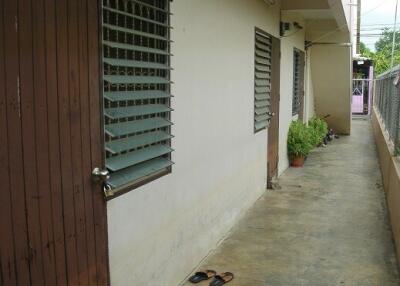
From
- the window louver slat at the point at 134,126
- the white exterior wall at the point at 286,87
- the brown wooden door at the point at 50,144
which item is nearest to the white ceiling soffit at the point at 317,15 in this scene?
the white exterior wall at the point at 286,87

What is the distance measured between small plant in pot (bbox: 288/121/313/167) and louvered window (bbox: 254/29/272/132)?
2053mm

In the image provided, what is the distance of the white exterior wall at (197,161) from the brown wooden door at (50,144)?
355 mm

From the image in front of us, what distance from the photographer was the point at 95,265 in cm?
290

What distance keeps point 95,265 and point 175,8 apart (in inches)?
79.9

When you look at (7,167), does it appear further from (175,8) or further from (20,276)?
(175,8)

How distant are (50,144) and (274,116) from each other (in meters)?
6.19

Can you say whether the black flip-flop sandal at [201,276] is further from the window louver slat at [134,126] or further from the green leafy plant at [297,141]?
the green leafy plant at [297,141]

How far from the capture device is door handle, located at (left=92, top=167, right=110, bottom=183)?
9.30ft

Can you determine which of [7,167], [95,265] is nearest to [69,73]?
[7,167]

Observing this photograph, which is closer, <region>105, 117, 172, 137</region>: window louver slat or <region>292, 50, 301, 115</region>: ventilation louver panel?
<region>105, 117, 172, 137</region>: window louver slat

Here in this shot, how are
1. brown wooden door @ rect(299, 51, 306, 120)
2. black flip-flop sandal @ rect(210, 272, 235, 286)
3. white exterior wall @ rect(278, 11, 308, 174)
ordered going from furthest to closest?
brown wooden door @ rect(299, 51, 306, 120)
white exterior wall @ rect(278, 11, 308, 174)
black flip-flop sandal @ rect(210, 272, 235, 286)

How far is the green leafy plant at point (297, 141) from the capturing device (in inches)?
384

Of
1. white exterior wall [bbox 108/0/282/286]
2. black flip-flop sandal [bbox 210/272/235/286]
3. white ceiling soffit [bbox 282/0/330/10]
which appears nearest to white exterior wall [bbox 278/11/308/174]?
white ceiling soffit [bbox 282/0/330/10]

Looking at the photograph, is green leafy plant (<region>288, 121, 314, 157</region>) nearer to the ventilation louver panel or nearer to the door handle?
the ventilation louver panel
